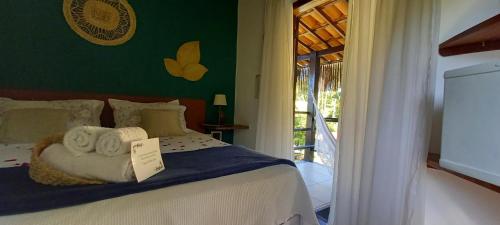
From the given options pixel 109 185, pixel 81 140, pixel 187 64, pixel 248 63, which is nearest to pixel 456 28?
pixel 109 185

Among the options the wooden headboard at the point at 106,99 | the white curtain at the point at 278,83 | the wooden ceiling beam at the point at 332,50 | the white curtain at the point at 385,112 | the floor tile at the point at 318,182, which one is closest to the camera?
the white curtain at the point at 385,112

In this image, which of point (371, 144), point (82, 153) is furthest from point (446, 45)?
point (82, 153)

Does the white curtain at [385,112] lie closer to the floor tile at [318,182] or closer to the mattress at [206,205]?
the mattress at [206,205]

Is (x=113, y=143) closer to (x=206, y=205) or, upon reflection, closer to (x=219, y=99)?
(x=206, y=205)

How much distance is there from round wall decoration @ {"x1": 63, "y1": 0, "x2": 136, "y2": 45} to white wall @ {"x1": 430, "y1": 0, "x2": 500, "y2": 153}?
2800 millimetres

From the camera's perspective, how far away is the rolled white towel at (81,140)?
1005 mm

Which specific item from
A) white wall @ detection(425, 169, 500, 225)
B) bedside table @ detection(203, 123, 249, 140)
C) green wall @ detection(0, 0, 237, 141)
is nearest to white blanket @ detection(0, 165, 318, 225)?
white wall @ detection(425, 169, 500, 225)

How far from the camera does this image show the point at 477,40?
0.89m

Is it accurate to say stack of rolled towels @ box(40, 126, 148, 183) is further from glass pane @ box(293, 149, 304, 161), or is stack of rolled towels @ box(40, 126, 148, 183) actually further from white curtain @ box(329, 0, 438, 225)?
glass pane @ box(293, 149, 304, 161)

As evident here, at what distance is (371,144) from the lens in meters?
1.50

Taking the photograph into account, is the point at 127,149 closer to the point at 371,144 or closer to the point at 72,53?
the point at 371,144

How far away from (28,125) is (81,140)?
3.61 ft

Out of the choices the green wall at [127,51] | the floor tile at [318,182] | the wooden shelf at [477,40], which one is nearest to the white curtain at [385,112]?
the wooden shelf at [477,40]

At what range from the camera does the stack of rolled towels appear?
952 mm
